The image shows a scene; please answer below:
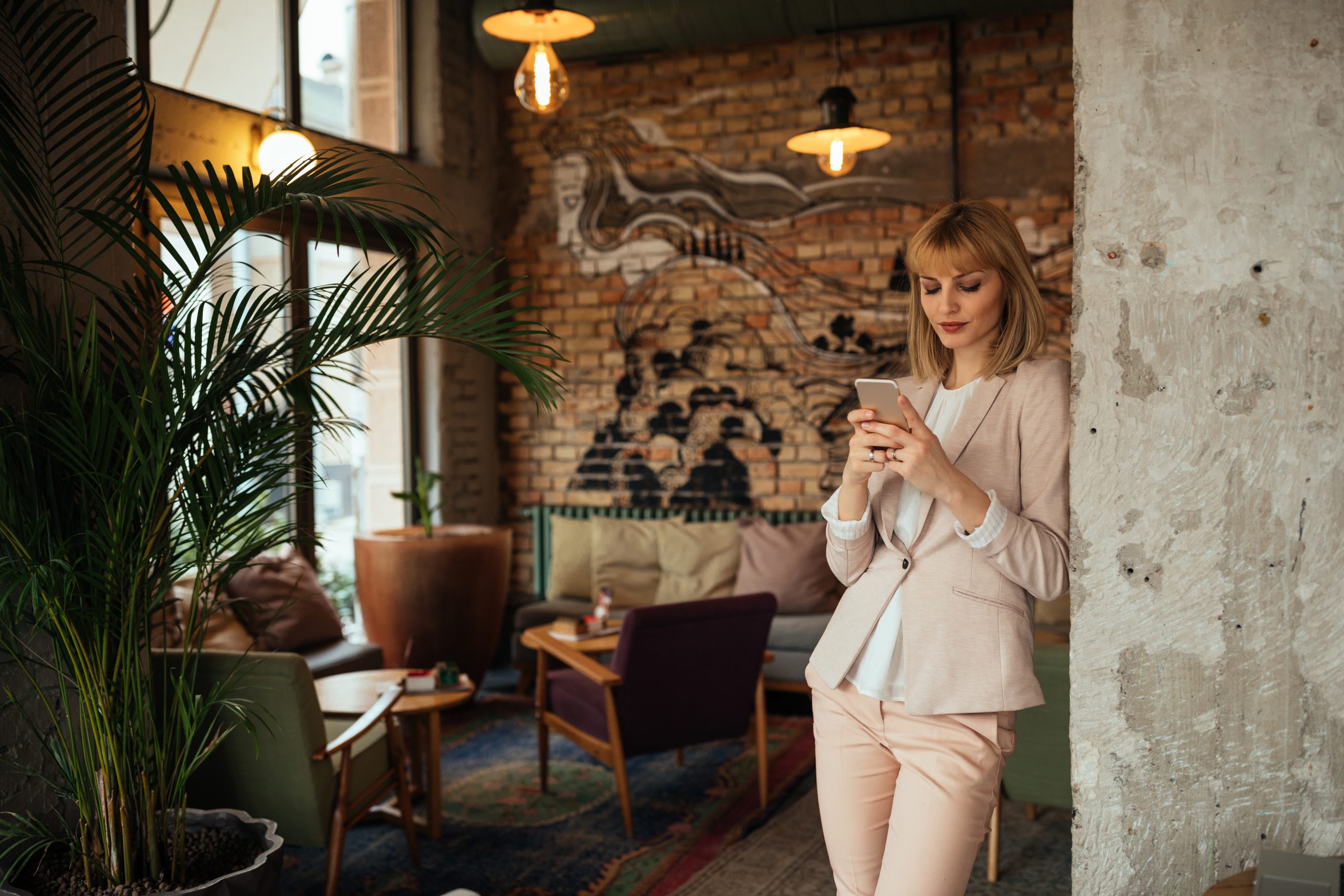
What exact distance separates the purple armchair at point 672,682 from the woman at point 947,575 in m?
1.82

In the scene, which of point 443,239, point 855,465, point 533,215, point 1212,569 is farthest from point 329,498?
point 1212,569

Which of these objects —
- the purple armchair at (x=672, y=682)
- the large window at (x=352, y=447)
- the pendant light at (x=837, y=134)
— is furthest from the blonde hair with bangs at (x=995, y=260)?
the large window at (x=352, y=447)

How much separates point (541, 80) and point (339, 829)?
2.81 m

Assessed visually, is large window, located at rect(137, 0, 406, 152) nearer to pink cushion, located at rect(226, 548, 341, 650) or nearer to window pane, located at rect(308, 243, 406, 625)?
window pane, located at rect(308, 243, 406, 625)

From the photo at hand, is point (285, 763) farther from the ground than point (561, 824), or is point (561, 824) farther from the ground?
point (285, 763)

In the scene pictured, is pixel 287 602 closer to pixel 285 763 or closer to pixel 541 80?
pixel 285 763

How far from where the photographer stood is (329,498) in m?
5.64

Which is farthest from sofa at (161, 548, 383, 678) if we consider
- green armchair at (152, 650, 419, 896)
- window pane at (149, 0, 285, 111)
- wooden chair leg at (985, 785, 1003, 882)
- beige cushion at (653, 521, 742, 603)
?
wooden chair leg at (985, 785, 1003, 882)

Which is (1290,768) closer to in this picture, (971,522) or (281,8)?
(971,522)

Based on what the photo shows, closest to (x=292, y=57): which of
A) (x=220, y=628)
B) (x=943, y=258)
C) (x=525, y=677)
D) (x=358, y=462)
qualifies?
(x=358, y=462)

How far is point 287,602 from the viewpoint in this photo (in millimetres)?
4699

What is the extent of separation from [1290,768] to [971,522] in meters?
0.56

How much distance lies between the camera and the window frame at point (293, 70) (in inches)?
170

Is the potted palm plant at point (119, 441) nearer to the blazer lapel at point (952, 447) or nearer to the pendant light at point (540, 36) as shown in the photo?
the blazer lapel at point (952, 447)
